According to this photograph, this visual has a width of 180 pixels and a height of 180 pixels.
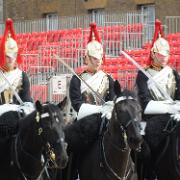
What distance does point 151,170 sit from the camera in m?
11.0

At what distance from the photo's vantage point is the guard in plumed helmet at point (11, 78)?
1109 cm

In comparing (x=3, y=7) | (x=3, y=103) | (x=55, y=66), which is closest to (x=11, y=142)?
(x=3, y=103)

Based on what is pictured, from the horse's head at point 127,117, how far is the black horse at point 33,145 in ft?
2.39

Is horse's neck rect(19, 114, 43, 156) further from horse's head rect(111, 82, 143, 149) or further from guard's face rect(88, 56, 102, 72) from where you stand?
guard's face rect(88, 56, 102, 72)

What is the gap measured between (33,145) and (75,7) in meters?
27.3

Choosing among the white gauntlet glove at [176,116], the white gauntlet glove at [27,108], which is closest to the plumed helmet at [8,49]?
the white gauntlet glove at [27,108]

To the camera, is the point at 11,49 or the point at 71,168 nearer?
the point at 71,168

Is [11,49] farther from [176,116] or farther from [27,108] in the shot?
[176,116]

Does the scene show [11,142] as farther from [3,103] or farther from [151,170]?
[151,170]

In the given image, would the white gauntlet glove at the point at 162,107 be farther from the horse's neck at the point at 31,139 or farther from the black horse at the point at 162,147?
the horse's neck at the point at 31,139

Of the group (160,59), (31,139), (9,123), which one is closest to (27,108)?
(9,123)

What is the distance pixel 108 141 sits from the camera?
10.0 m

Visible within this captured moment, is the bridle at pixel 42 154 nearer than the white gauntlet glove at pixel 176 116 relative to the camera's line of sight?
Yes

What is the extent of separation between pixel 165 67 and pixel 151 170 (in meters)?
1.57
